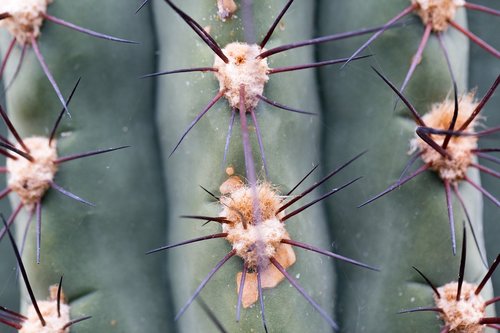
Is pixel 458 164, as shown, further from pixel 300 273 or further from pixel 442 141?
pixel 300 273

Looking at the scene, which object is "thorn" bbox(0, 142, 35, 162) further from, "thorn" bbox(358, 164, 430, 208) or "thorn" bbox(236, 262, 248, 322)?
"thorn" bbox(358, 164, 430, 208)

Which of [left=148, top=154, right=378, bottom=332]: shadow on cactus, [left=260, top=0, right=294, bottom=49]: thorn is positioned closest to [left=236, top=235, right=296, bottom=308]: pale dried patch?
[left=148, top=154, right=378, bottom=332]: shadow on cactus

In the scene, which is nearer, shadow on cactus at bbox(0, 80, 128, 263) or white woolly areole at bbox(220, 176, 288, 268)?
white woolly areole at bbox(220, 176, 288, 268)

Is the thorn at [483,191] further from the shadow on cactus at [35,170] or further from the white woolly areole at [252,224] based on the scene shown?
the shadow on cactus at [35,170]

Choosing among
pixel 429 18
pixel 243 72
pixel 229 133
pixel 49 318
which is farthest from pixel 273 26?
pixel 49 318

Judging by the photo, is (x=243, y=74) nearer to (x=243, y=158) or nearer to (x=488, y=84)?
(x=243, y=158)

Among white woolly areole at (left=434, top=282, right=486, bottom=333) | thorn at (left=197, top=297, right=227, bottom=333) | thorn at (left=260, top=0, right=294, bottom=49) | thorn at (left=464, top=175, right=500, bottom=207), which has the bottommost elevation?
thorn at (left=197, top=297, right=227, bottom=333)

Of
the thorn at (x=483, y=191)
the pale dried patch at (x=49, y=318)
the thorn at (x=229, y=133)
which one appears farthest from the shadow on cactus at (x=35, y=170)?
the thorn at (x=483, y=191)
